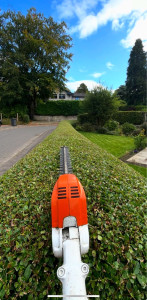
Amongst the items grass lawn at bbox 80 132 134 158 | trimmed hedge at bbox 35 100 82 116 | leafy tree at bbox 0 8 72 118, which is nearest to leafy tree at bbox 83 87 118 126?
grass lawn at bbox 80 132 134 158

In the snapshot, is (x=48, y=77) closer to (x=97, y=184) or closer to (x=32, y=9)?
(x=32, y=9)

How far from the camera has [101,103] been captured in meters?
14.0

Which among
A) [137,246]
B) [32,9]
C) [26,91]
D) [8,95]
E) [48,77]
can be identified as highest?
[32,9]

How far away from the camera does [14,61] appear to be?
66.4 feet

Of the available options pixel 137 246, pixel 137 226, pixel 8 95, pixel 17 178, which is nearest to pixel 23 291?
pixel 137 246

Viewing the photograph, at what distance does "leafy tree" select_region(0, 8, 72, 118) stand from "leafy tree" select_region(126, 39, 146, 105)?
743 inches

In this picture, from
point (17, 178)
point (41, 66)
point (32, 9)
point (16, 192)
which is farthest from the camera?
point (41, 66)

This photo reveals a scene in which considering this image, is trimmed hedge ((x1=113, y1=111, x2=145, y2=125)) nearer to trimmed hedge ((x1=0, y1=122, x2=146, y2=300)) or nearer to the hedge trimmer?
trimmed hedge ((x1=0, y1=122, x2=146, y2=300))

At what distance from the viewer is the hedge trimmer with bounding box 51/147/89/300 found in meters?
0.71

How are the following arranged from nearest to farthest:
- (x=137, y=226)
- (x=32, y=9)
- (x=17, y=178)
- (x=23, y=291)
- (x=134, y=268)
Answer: (x=23, y=291), (x=134, y=268), (x=137, y=226), (x=17, y=178), (x=32, y=9)

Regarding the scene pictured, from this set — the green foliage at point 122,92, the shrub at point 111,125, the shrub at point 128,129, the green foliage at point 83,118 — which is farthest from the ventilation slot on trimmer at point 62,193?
the green foliage at point 122,92

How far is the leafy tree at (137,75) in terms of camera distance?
3328 centimetres

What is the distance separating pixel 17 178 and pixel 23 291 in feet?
5.35

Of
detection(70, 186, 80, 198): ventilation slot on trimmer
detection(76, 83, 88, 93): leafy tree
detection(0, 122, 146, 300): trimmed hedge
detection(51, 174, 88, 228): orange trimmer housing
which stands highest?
detection(76, 83, 88, 93): leafy tree
